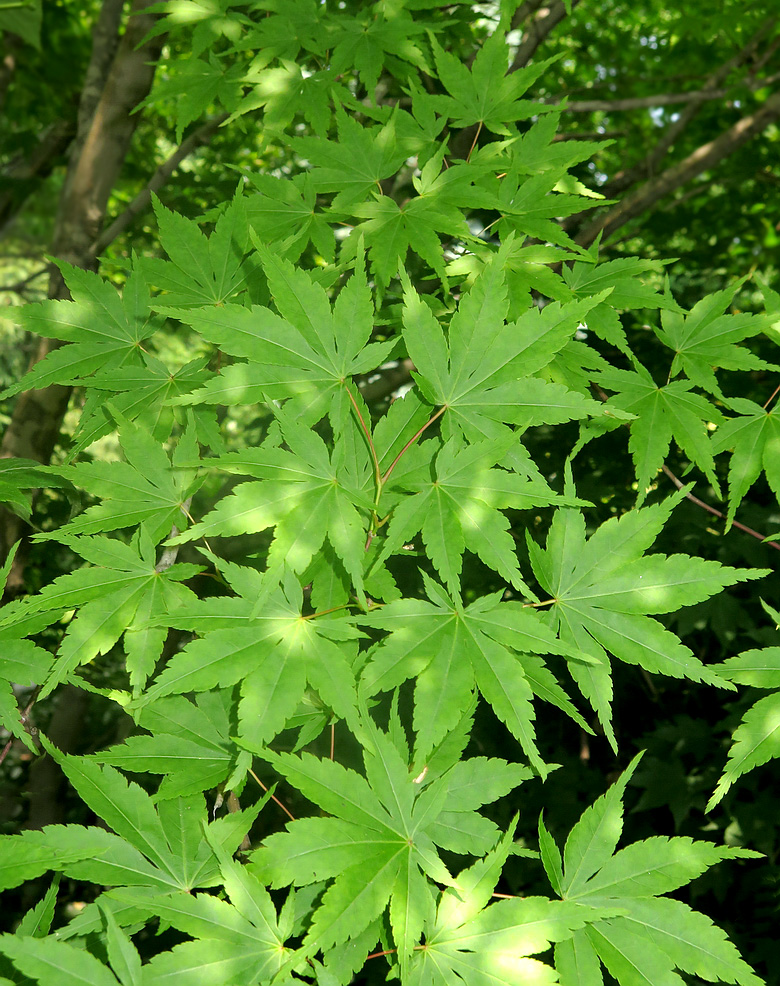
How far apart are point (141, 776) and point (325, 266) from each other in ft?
7.17

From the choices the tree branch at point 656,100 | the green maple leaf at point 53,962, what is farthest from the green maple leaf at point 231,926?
the tree branch at point 656,100

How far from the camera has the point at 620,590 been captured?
1.22 m

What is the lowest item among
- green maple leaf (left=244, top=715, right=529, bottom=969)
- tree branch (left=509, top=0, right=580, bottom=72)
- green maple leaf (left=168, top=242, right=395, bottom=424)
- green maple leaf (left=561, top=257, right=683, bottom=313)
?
green maple leaf (left=244, top=715, right=529, bottom=969)

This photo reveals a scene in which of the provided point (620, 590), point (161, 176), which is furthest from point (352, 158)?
point (161, 176)

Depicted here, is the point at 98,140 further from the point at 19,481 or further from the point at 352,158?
the point at 19,481

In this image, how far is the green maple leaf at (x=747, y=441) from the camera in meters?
1.56

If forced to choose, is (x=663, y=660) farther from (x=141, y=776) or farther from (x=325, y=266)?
(x=141, y=776)

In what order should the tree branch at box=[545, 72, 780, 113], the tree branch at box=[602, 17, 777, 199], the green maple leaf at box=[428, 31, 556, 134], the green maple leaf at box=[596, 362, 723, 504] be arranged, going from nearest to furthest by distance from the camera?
the green maple leaf at box=[596, 362, 723, 504]
the green maple leaf at box=[428, 31, 556, 134]
the tree branch at box=[545, 72, 780, 113]
the tree branch at box=[602, 17, 777, 199]

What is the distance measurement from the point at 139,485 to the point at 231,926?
0.68 metres

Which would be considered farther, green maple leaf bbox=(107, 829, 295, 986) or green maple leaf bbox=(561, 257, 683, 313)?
green maple leaf bbox=(561, 257, 683, 313)

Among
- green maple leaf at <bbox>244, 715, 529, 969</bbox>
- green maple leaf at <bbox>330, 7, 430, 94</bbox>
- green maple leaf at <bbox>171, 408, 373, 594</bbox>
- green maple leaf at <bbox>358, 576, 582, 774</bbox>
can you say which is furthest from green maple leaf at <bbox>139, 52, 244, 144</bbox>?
green maple leaf at <bbox>244, 715, 529, 969</bbox>

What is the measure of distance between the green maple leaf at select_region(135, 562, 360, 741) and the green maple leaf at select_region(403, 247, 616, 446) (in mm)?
379

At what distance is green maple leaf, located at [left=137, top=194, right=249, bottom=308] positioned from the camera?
148cm

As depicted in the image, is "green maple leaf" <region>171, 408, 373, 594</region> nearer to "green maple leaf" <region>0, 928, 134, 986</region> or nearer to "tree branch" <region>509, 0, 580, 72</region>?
"green maple leaf" <region>0, 928, 134, 986</region>
